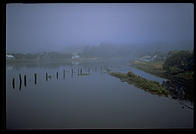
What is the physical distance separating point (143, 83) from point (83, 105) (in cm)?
66

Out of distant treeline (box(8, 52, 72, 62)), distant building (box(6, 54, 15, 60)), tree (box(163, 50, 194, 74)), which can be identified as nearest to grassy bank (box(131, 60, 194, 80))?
tree (box(163, 50, 194, 74))

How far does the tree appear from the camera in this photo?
4.73ft

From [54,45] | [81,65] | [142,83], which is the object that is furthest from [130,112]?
[54,45]

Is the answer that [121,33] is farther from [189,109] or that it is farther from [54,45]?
[189,109]

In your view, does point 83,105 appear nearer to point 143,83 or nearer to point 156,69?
point 143,83

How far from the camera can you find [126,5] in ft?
4.76

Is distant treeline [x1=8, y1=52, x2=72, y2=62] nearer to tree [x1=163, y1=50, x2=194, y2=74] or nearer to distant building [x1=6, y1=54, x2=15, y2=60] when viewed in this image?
distant building [x1=6, y1=54, x2=15, y2=60]

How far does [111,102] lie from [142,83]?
374 millimetres

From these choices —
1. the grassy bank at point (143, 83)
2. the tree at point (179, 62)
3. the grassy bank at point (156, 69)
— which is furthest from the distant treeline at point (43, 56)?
the tree at point (179, 62)

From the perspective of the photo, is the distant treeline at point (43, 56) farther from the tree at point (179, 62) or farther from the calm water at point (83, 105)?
the tree at point (179, 62)

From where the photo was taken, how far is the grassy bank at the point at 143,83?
1.43m

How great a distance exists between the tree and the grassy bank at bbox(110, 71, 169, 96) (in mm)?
208

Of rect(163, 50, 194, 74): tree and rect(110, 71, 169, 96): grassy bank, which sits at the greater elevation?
rect(163, 50, 194, 74): tree

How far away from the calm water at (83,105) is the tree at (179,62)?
18cm
